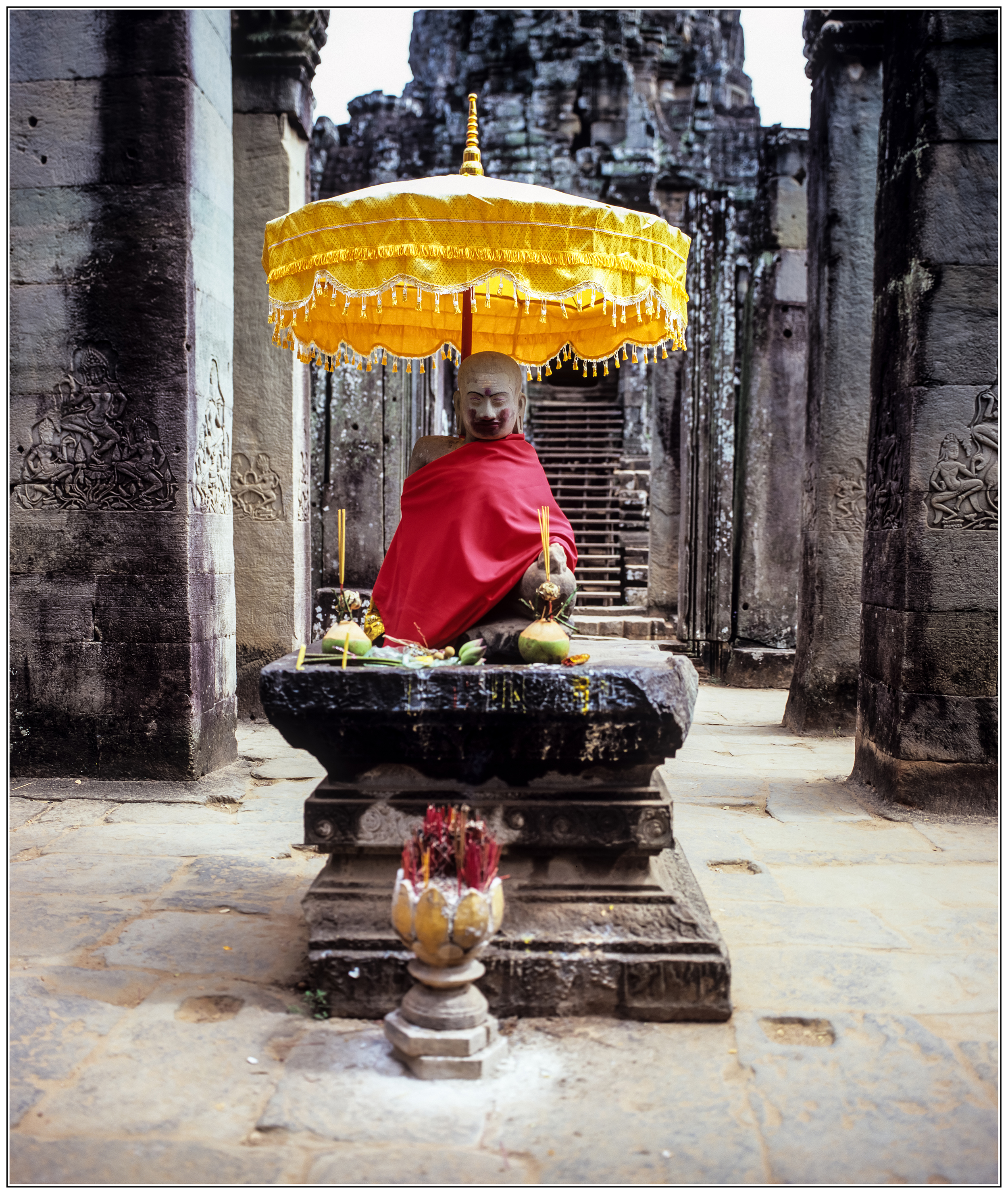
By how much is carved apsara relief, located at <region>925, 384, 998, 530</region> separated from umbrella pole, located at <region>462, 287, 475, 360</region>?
2.53 m

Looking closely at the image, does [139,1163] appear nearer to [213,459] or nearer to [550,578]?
[550,578]

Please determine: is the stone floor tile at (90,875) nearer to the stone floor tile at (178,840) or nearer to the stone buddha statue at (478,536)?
the stone floor tile at (178,840)

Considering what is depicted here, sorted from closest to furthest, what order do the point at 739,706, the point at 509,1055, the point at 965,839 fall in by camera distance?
the point at 509,1055 < the point at 965,839 < the point at 739,706

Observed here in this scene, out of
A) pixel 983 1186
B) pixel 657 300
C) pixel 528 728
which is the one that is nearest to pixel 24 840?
pixel 528 728

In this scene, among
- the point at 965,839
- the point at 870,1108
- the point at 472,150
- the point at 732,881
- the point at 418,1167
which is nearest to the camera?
the point at 418,1167

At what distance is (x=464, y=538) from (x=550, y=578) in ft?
1.15

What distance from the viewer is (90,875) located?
151 inches

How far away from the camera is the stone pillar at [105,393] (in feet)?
16.5

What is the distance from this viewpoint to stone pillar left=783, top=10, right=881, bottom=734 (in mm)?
6949

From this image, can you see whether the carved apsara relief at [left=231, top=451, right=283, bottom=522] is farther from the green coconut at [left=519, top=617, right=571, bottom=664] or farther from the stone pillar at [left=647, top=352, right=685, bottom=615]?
the stone pillar at [left=647, top=352, right=685, bottom=615]

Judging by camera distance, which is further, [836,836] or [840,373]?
[840,373]

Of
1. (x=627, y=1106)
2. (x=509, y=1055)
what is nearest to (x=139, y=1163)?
(x=509, y=1055)

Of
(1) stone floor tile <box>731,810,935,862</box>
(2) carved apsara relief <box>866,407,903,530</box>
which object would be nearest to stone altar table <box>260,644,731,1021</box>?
(1) stone floor tile <box>731,810,935,862</box>

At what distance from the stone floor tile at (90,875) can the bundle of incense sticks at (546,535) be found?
6.42ft
